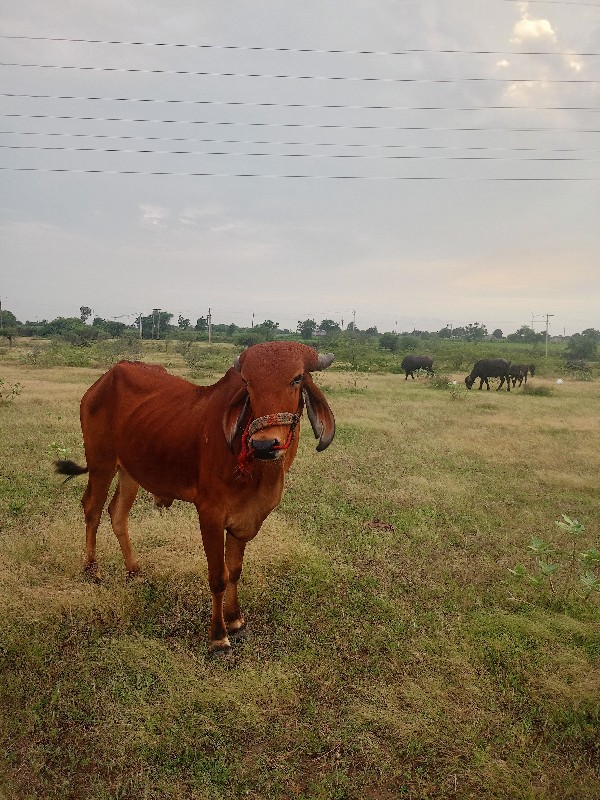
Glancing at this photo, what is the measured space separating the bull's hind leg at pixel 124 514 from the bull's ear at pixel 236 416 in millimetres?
1697

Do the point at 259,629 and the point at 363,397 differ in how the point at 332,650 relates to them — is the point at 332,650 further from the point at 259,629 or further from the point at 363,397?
the point at 363,397

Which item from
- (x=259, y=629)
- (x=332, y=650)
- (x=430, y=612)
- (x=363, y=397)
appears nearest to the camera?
(x=332, y=650)

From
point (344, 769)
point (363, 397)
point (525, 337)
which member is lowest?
point (344, 769)

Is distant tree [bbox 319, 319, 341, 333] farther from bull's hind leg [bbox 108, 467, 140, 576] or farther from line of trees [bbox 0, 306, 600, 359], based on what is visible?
bull's hind leg [bbox 108, 467, 140, 576]

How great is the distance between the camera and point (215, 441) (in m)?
3.46

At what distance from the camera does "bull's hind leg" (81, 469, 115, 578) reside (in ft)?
14.4

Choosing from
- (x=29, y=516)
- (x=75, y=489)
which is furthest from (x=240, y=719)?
(x=75, y=489)

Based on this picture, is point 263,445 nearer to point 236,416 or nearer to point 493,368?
point 236,416

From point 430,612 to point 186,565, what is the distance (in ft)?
7.30

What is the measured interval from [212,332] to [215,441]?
80670mm

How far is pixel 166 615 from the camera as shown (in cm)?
399

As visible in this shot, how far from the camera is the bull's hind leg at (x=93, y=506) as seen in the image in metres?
4.39

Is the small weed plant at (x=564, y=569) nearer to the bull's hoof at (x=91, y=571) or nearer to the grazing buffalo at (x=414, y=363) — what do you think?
the bull's hoof at (x=91, y=571)

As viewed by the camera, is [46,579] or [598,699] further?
[46,579]
